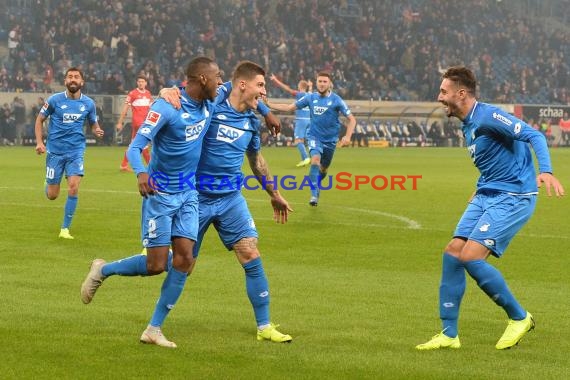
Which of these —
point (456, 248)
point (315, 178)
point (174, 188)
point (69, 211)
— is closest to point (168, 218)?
point (174, 188)

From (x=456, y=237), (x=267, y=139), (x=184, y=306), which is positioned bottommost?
(x=267, y=139)

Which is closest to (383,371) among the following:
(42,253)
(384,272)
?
(384,272)

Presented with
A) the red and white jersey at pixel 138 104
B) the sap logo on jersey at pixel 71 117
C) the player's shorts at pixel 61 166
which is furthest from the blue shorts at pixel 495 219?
the red and white jersey at pixel 138 104

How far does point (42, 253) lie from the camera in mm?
12867

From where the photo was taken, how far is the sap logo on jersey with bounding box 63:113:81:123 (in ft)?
50.4

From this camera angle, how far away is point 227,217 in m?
8.13

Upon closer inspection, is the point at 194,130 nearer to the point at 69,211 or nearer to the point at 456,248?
the point at 456,248

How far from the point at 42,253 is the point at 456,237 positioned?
666cm

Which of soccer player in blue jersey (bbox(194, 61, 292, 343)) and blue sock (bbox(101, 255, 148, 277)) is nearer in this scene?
blue sock (bbox(101, 255, 148, 277))

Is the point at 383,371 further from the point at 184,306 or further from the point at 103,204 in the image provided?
the point at 103,204

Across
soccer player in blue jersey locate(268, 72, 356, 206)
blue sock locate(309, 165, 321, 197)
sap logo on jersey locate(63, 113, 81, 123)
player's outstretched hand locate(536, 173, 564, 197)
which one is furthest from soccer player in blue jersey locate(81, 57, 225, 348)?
soccer player in blue jersey locate(268, 72, 356, 206)

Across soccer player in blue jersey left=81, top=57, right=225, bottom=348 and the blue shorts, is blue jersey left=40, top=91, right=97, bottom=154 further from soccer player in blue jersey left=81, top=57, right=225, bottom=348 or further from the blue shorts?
the blue shorts

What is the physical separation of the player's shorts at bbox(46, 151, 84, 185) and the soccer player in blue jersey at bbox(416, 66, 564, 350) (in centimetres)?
850

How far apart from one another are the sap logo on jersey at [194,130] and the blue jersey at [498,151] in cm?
205
